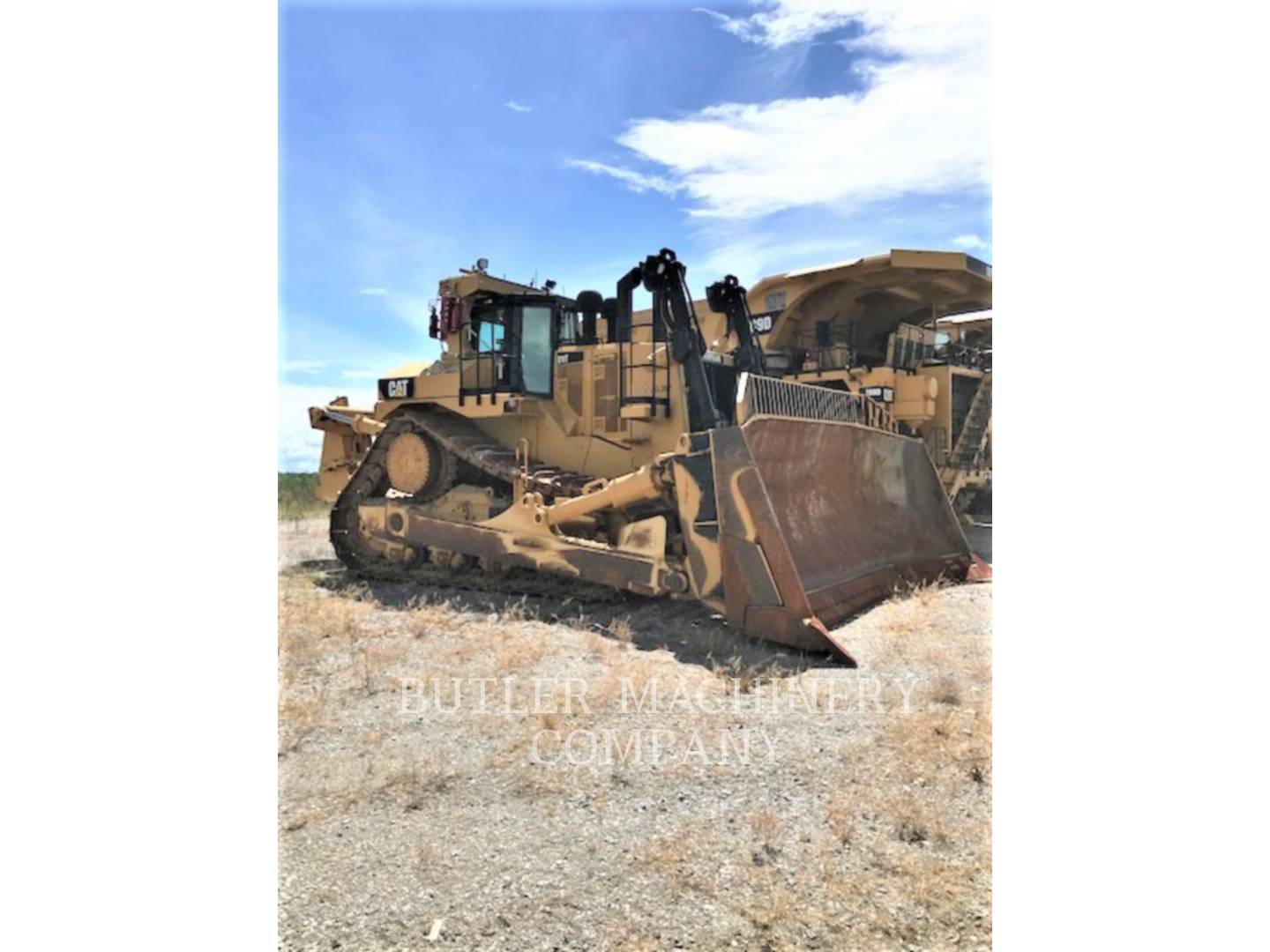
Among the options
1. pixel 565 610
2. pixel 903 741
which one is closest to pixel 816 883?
pixel 903 741

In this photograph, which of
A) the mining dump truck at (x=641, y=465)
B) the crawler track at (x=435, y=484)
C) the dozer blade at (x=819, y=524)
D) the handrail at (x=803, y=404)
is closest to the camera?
the dozer blade at (x=819, y=524)

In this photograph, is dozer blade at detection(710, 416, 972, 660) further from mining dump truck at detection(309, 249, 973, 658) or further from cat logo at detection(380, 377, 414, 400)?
cat logo at detection(380, 377, 414, 400)

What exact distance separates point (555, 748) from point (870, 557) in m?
2.88

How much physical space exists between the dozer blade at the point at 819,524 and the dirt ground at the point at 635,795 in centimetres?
24

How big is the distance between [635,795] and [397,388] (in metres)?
4.66

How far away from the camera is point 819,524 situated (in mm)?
4879

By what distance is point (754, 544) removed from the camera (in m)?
4.10

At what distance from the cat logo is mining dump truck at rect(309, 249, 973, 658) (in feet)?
0.05

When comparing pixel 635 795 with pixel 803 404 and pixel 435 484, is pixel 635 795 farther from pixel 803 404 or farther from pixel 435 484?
pixel 435 484

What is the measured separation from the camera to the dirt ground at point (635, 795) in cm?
215

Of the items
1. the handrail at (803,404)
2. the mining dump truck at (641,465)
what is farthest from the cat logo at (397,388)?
the handrail at (803,404)

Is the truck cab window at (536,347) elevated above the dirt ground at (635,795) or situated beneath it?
elevated above

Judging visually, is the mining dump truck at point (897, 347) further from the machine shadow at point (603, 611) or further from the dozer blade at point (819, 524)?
the machine shadow at point (603, 611)

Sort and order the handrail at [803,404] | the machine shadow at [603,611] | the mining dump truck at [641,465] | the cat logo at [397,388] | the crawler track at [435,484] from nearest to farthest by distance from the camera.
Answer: the machine shadow at [603,611]
the mining dump truck at [641,465]
the handrail at [803,404]
the crawler track at [435,484]
the cat logo at [397,388]
